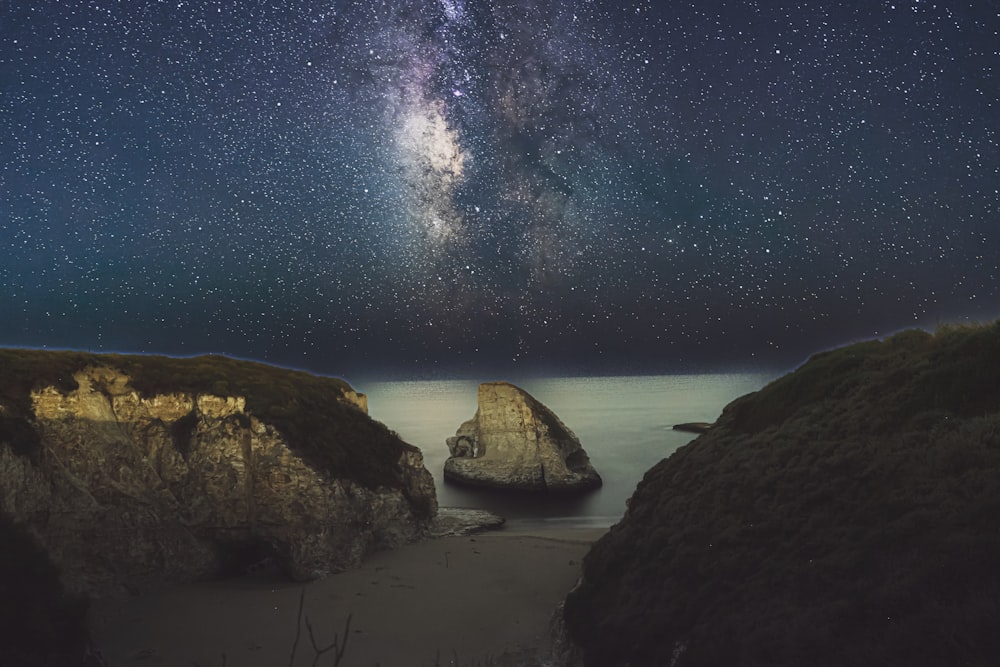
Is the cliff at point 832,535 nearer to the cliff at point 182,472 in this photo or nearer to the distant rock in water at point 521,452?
the cliff at point 182,472

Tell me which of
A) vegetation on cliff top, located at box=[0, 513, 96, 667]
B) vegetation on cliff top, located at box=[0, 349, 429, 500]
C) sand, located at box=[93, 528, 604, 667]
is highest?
vegetation on cliff top, located at box=[0, 349, 429, 500]

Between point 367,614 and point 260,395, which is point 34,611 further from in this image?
point 260,395

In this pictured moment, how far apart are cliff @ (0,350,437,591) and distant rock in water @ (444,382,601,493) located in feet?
82.3

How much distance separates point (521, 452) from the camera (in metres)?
56.0

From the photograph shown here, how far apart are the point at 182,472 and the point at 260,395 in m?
4.77

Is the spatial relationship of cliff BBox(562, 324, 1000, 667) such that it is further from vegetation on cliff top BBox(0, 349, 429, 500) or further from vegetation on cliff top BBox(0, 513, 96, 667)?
A: vegetation on cliff top BBox(0, 349, 429, 500)

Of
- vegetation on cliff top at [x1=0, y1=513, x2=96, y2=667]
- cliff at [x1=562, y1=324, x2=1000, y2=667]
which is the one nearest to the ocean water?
cliff at [x1=562, y1=324, x2=1000, y2=667]

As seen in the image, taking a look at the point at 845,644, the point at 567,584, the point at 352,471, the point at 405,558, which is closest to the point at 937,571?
the point at 845,644

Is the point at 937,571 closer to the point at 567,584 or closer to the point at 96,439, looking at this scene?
the point at 567,584

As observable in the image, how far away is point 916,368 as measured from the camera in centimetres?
1617

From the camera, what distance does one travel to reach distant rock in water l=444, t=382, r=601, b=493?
178 ft

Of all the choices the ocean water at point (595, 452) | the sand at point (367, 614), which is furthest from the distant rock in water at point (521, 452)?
the sand at point (367, 614)

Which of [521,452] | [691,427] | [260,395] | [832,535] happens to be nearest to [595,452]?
[521,452]

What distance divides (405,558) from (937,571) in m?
22.3
